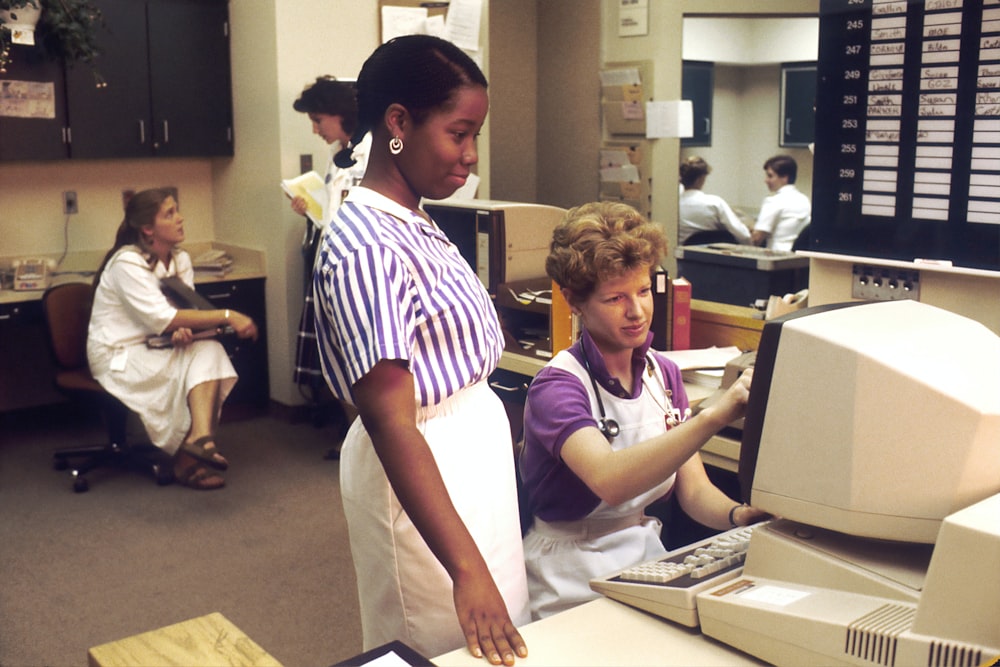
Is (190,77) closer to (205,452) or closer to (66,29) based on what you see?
(66,29)

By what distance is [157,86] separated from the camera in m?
5.29

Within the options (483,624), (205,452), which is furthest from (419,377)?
(205,452)

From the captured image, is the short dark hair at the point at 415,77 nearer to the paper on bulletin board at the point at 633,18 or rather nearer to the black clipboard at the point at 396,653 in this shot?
the black clipboard at the point at 396,653

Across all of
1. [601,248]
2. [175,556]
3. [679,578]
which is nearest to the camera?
[679,578]

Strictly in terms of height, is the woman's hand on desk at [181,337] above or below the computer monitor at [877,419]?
below

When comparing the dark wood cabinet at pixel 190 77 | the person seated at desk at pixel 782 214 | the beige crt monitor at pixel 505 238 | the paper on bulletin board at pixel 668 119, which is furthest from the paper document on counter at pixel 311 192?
the person seated at desk at pixel 782 214

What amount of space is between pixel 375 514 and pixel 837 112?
5.12 ft

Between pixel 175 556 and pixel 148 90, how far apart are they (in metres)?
2.58

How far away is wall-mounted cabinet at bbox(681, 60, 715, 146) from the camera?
9258mm

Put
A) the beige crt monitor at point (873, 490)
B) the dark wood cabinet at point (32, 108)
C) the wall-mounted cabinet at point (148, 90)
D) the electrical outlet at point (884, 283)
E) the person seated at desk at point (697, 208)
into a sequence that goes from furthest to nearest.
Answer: the person seated at desk at point (697, 208) → the wall-mounted cabinet at point (148, 90) → the dark wood cabinet at point (32, 108) → the electrical outlet at point (884, 283) → the beige crt monitor at point (873, 490)

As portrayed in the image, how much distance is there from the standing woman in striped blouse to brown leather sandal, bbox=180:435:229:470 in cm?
292

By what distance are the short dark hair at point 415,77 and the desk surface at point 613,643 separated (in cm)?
70

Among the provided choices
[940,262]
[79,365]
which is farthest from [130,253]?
[940,262]

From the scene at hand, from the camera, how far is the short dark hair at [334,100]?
15.0ft
